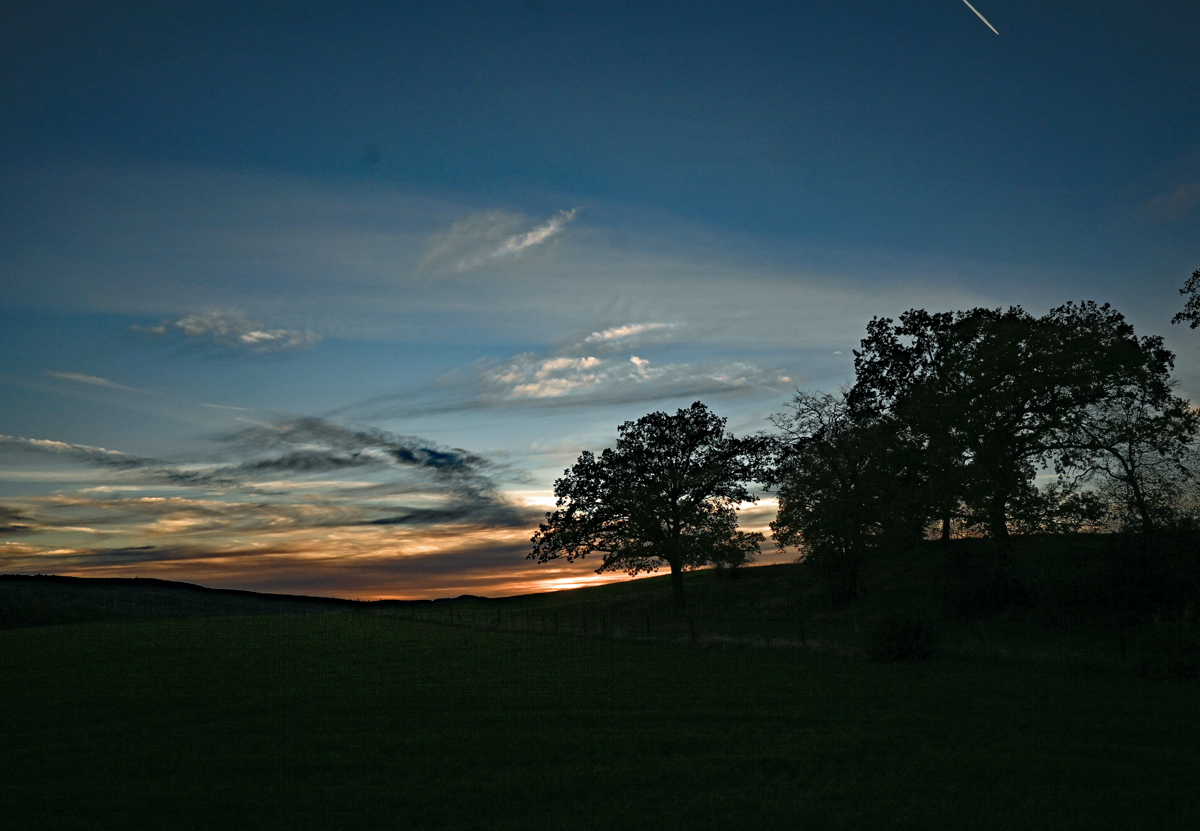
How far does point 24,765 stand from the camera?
1474 cm

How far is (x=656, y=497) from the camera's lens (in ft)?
188

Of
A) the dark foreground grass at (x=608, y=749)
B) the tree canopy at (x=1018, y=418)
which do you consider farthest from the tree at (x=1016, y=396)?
the dark foreground grass at (x=608, y=749)

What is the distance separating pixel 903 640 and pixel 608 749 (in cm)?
1719

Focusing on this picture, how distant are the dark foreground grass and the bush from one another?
146 cm

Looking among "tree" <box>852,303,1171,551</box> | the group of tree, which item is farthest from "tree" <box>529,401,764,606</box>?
"tree" <box>852,303,1171,551</box>

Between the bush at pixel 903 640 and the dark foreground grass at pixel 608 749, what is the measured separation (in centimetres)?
146

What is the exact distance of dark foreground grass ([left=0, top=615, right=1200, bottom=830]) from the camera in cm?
1157

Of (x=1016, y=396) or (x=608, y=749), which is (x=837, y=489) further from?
(x=608, y=749)

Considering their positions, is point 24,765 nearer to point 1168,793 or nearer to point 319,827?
point 319,827

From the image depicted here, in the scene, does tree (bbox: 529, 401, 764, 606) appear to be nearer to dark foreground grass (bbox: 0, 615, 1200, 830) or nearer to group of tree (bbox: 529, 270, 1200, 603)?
group of tree (bbox: 529, 270, 1200, 603)

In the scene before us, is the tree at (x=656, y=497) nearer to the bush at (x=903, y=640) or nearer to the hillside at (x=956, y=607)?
the hillside at (x=956, y=607)

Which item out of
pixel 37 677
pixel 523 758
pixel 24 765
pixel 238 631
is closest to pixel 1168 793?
pixel 523 758

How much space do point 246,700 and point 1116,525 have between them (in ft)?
117

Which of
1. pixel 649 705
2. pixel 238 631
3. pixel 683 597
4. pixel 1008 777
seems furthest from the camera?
pixel 683 597
